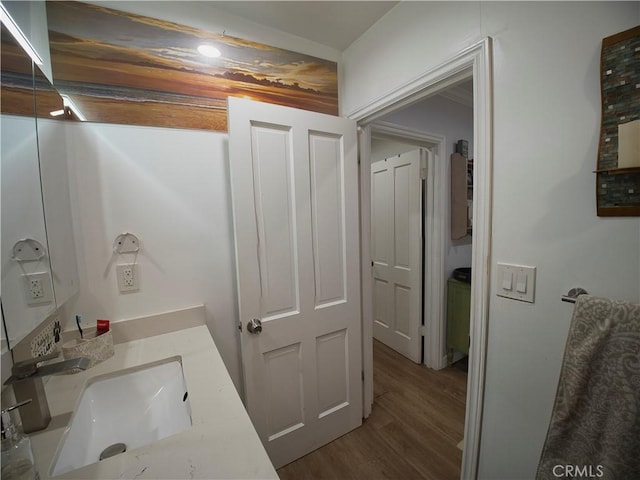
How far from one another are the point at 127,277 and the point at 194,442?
0.86m

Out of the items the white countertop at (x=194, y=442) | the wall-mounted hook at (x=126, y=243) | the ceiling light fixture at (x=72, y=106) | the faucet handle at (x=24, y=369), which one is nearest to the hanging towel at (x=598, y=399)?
the white countertop at (x=194, y=442)

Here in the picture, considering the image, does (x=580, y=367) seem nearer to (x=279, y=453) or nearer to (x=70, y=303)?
(x=279, y=453)

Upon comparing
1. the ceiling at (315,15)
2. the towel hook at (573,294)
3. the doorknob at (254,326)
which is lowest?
the doorknob at (254,326)

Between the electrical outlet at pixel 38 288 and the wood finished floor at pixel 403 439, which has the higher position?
the electrical outlet at pixel 38 288

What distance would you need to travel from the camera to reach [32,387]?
2.26 feet

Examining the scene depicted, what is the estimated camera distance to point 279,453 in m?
1.41

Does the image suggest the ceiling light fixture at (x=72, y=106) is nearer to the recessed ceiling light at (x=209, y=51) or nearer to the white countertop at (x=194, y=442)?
the recessed ceiling light at (x=209, y=51)

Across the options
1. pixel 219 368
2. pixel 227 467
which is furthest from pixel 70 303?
pixel 227 467

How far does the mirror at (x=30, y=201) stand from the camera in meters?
0.68

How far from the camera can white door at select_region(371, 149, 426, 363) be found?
2318mm

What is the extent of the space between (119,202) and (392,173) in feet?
7.24

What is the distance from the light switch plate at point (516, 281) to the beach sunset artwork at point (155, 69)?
1324 millimetres

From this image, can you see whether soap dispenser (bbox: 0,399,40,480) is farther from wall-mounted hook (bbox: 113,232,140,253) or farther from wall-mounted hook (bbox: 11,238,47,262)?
wall-mounted hook (bbox: 113,232,140,253)

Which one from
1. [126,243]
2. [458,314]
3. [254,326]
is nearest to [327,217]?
[254,326]
